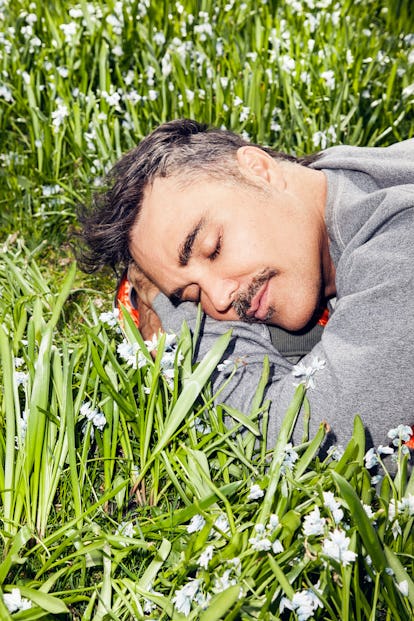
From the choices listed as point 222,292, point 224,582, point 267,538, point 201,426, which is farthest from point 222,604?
point 222,292

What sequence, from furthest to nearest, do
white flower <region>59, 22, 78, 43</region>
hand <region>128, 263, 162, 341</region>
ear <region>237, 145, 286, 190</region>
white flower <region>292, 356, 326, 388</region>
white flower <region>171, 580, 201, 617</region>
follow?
1. white flower <region>59, 22, 78, 43</region>
2. hand <region>128, 263, 162, 341</region>
3. ear <region>237, 145, 286, 190</region>
4. white flower <region>292, 356, 326, 388</region>
5. white flower <region>171, 580, 201, 617</region>

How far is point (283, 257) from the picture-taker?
2600 mm

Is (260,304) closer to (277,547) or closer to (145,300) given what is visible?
(145,300)

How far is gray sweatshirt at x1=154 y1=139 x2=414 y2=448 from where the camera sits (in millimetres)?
2330

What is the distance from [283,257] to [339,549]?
1135 millimetres

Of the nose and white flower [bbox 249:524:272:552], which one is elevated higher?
the nose

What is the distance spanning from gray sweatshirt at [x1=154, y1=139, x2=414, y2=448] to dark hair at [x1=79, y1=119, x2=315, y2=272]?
391mm

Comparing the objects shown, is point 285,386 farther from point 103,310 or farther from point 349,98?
point 349,98

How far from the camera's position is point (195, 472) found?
225cm

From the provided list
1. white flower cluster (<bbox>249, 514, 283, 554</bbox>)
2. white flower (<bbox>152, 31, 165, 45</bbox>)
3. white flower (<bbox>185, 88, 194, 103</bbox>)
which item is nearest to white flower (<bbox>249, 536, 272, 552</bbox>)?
white flower cluster (<bbox>249, 514, 283, 554</bbox>)

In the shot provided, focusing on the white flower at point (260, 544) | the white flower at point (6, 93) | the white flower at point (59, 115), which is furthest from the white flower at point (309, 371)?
A: the white flower at point (6, 93)

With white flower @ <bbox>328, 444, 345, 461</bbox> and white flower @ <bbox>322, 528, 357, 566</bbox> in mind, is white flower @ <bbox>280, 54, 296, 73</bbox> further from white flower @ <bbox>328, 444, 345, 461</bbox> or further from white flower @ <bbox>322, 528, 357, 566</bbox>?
white flower @ <bbox>322, 528, 357, 566</bbox>

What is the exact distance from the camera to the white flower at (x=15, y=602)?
1.85 meters

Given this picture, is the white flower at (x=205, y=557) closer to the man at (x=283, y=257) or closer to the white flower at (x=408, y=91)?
the man at (x=283, y=257)
